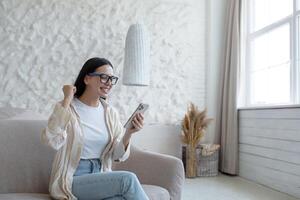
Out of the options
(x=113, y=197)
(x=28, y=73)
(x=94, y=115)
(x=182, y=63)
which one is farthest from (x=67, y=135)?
(x=182, y=63)

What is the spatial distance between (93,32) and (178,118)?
1.45m

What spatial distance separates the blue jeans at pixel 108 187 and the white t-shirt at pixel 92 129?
0.16 m

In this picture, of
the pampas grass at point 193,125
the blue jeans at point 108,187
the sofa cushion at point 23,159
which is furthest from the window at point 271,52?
the sofa cushion at point 23,159

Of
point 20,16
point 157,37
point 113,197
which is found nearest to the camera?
point 113,197

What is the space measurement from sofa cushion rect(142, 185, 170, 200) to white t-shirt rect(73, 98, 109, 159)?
1.02ft

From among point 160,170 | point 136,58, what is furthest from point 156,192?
point 136,58

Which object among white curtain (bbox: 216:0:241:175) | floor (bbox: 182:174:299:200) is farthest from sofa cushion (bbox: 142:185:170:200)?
white curtain (bbox: 216:0:241:175)

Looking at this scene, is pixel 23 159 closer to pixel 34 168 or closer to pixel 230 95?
pixel 34 168

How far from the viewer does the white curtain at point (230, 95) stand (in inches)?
151

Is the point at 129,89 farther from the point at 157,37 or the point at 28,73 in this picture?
the point at 28,73

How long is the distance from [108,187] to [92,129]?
0.33 meters

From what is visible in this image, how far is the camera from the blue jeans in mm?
1449

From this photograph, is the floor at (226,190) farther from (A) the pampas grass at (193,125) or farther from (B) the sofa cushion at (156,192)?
(B) the sofa cushion at (156,192)

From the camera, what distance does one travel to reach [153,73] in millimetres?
4012
